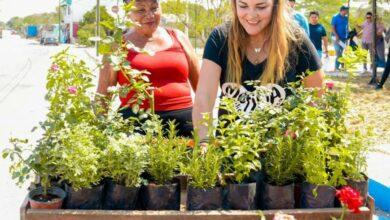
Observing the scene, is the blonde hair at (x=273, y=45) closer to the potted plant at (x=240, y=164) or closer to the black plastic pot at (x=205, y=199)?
the potted plant at (x=240, y=164)

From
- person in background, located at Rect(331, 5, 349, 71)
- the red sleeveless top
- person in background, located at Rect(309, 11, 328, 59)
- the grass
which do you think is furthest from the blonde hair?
person in background, located at Rect(331, 5, 349, 71)

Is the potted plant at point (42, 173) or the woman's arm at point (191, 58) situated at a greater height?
the woman's arm at point (191, 58)

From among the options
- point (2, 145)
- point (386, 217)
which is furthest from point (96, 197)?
point (2, 145)

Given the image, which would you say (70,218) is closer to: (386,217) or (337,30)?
(386,217)

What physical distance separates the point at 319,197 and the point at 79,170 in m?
0.72

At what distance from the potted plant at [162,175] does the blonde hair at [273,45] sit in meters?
0.63

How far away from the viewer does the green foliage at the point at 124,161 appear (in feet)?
5.21

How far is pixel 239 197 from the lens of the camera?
1544mm

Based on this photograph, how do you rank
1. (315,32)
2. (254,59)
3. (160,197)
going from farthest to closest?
(315,32), (254,59), (160,197)

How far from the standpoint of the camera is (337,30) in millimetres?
13211

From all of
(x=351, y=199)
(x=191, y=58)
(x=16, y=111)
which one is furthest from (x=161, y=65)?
(x=16, y=111)

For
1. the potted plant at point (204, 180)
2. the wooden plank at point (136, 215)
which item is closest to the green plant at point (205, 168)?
the potted plant at point (204, 180)

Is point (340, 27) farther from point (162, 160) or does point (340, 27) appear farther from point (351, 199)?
point (351, 199)

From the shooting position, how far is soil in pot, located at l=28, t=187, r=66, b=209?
1.50m
